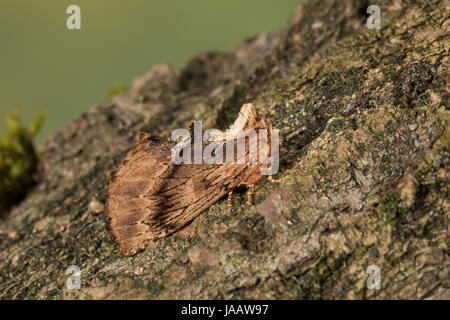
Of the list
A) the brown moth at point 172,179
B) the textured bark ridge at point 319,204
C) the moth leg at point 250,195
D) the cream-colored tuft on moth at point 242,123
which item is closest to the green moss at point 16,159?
the textured bark ridge at point 319,204

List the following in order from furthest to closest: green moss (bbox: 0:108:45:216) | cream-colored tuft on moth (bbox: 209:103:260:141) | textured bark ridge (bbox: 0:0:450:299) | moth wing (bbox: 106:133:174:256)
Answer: green moss (bbox: 0:108:45:216)
cream-colored tuft on moth (bbox: 209:103:260:141)
moth wing (bbox: 106:133:174:256)
textured bark ridge (bbox: 0:0:450:299)

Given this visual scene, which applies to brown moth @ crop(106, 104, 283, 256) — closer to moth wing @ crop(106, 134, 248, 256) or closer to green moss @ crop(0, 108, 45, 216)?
moth wing @ crop(106, 134, 248, 256)

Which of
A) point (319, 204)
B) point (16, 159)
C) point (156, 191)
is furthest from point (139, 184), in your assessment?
point (16, 159)

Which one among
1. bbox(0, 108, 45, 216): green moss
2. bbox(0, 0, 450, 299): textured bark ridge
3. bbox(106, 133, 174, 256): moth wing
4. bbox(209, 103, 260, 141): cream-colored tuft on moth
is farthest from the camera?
bbox(0, 108, 45, 216): green moss

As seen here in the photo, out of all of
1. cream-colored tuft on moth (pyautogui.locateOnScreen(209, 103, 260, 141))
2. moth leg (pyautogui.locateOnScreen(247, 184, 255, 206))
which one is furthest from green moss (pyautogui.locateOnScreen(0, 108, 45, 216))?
moth leg (pyautogui.locateOnScreen(247, 184, 255, 206))

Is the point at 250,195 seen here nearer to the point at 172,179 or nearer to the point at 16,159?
the point at 172,179

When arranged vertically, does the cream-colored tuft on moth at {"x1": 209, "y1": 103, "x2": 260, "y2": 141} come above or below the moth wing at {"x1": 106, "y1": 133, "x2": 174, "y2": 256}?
above

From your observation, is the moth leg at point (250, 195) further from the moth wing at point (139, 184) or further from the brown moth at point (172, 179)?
the moth wing at point (139, 184)
